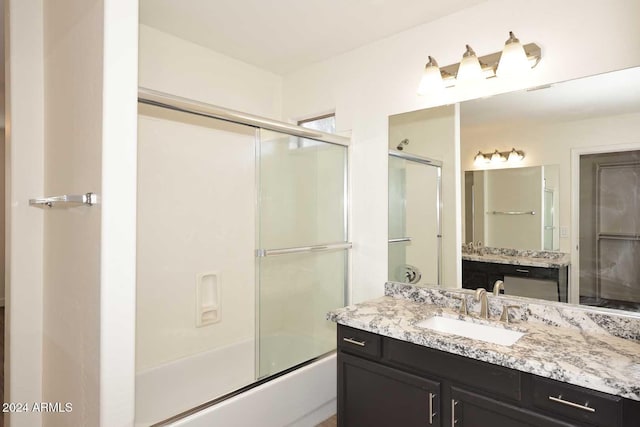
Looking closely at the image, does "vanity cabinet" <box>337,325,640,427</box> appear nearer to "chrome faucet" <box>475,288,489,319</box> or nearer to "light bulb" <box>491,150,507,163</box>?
"chrome faucet" <box>475,288,489,319</box>

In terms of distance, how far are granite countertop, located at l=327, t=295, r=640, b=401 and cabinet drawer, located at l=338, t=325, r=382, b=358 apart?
0.05 metres

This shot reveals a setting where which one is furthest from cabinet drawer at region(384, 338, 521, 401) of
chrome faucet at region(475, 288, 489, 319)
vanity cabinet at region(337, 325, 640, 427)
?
chrome faucet at region(475, 288, 489, 319)

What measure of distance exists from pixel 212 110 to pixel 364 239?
139 cm

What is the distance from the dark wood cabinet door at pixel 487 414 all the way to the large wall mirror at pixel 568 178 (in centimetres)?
72

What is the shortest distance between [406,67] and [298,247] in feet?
4.57

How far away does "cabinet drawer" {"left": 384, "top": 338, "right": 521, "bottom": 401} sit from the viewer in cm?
145

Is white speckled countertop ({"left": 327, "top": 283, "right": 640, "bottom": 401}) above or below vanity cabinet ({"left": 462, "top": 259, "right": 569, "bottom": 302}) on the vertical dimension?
below

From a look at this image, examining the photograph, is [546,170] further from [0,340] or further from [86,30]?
[0,340]

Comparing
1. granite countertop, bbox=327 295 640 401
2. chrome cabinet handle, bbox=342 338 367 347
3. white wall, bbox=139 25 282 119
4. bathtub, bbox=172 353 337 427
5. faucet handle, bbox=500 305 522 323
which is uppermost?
white wall, bbox=139 25 282 119

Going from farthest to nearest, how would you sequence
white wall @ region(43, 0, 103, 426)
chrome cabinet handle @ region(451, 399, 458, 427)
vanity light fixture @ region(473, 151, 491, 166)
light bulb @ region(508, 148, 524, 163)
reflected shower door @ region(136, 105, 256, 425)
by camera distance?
reflected shower door @ region(136, 105, 256, 425)
vanity light fixture @ region(473, 151, 491, 166)
light bulb @ region(508, 148, 524, 163)
chrome cabinet handle @ region(451, 399, 458, 427)
white wall @ region(43, 0, 103, 426)

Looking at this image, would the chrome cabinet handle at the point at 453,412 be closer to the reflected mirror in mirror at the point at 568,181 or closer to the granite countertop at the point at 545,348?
the granite countertop at the point at 545,348

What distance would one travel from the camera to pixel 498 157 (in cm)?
215

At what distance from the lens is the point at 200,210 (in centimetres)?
274

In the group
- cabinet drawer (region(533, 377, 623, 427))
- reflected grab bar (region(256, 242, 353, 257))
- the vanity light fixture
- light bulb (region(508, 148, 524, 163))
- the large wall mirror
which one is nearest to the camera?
cabinet drawer (region(533, 377, 623, 427))
